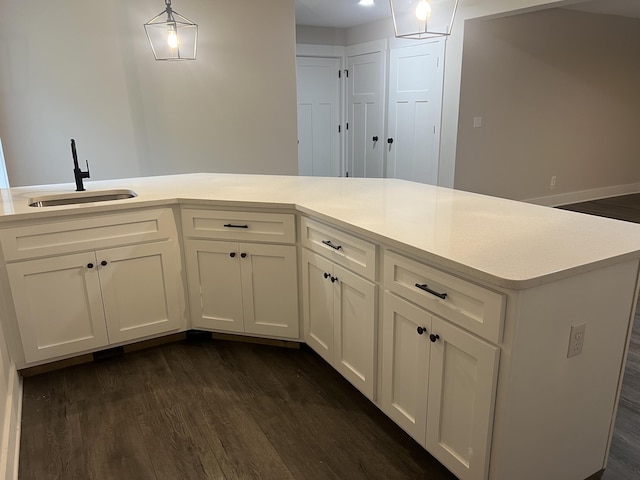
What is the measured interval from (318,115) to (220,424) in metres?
5.34

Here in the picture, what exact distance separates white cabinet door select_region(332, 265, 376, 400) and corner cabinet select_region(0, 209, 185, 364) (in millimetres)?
994

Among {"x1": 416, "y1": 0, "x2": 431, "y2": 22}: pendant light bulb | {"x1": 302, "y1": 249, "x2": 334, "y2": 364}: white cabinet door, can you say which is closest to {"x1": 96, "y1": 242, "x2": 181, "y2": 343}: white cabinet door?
{"x1": 302, "y1": 249, "x2": 334, "y2": 364}: white cabinet door

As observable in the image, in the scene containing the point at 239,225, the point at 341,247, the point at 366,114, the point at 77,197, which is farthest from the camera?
the point at 366,114

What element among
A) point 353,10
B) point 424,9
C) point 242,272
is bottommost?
point 242,272

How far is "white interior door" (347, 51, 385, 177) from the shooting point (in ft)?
20.1

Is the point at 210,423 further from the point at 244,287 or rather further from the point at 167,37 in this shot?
the point at 167,37

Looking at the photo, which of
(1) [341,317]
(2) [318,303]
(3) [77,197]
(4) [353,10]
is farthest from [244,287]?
(4) [353,10]

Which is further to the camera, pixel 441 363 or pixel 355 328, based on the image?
pixel 355 328

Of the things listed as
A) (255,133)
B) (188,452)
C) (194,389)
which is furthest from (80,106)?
(188,452)

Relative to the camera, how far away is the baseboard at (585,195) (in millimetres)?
6117

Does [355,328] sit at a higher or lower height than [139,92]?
lower

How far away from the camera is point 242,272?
2523 millimetres

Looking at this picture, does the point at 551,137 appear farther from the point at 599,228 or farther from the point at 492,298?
the point at 492,298

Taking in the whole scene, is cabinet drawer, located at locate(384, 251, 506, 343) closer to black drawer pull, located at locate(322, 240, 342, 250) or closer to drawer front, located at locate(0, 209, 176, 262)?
black drawer pull, located at locate(322, 240, 342, 250)
